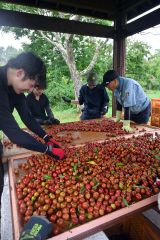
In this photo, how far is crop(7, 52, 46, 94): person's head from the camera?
154cm

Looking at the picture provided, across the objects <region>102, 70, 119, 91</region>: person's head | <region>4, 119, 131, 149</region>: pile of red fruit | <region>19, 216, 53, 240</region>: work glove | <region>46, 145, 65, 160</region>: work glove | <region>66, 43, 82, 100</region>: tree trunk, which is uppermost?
<region>66, 43, 82, 100</region>: tree trunk

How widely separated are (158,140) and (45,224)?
1977 mm

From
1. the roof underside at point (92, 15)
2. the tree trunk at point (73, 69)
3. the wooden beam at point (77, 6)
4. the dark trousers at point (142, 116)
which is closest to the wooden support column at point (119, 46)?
the roof underside at point (92, 15)

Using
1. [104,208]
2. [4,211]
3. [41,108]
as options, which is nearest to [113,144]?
[104,208]

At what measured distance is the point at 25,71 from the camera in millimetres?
1550

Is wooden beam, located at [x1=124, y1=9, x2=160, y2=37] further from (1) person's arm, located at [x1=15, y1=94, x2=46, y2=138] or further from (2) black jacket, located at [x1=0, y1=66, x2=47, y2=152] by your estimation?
(2) black jacket, located at [x1=0, y1=66, x2=47, y2=152]

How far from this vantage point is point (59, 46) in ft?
34.9

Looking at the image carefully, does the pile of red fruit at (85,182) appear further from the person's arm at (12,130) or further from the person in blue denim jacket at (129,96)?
the person in blue denim jacket at (129,96)

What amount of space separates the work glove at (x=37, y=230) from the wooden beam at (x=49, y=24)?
144 inches

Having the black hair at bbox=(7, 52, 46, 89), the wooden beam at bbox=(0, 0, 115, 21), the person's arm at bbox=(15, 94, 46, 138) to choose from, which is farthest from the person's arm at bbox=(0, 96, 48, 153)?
the wooden beam at bbox=(0, 0, 115, 21)

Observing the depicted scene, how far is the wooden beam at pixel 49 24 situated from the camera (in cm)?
380

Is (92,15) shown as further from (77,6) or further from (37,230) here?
(37,230)

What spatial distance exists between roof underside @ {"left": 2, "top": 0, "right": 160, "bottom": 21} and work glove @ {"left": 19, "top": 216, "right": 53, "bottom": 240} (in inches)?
158

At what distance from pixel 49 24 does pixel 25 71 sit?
9.93ft
